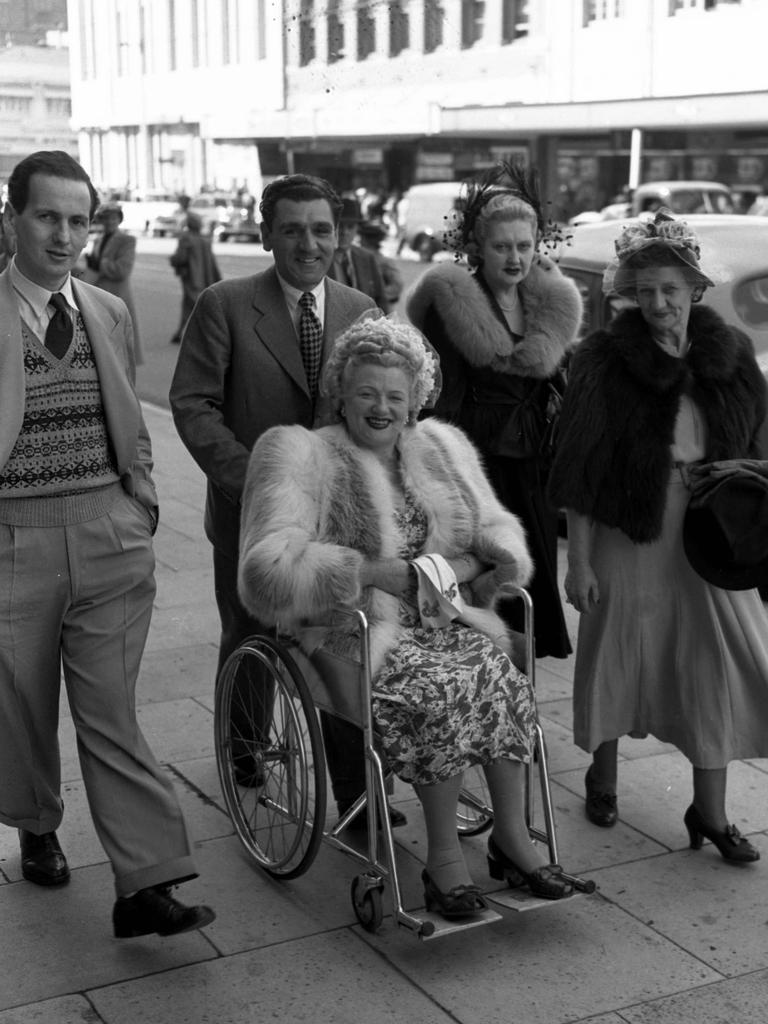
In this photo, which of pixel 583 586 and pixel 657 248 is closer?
pixel 657 248

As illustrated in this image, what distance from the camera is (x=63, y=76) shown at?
6.29 meters

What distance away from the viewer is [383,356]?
12.2 feet

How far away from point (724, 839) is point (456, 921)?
0.98 m

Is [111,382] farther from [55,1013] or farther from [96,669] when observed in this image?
[55,1013]

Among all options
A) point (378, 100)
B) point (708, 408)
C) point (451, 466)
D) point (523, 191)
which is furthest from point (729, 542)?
point (378, 100)

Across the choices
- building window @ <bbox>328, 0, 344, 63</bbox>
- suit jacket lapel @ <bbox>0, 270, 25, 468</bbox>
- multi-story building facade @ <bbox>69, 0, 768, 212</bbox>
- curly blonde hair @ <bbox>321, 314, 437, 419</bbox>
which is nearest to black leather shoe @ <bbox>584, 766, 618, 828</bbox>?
curly blonde hair @ <bbox>321, 314, 437, 419</bbox>

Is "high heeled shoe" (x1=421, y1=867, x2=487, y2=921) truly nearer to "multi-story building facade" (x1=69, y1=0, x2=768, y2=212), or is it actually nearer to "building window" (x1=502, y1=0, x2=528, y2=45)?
"multi-story building facade" (x1=69, y1=0, x2=768, y2=212)

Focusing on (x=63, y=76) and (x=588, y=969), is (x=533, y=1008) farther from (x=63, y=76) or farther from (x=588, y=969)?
(x=63, y=76)

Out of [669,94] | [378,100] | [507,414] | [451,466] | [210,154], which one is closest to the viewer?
[451,466]

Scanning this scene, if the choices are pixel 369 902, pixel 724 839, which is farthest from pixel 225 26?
pixel 369 902

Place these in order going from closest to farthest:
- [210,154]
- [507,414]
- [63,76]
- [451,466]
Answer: [451,466] → [507,414] → [63,76] → [210,154]

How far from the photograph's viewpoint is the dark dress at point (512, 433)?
475 cm

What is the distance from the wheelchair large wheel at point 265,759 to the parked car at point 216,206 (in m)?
40.7

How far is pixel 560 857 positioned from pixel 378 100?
1363 inches
